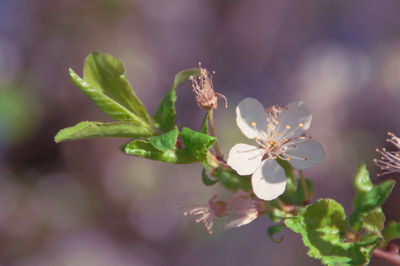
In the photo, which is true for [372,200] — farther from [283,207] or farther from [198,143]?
[198,143]

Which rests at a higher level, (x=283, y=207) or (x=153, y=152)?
(x=153, y=152)

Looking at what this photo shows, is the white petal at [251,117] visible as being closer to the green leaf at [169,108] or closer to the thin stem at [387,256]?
the green leaf at [169,108]

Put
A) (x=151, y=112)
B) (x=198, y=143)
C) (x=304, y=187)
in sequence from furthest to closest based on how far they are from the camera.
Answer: (x=151, y=112) → (x=304, y=187) → (x=198, y=143)

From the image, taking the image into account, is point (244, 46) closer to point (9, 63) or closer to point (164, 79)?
point (164, 79)

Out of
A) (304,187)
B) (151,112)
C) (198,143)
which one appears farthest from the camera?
(151,112)

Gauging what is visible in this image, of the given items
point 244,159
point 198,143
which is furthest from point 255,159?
point 198,143

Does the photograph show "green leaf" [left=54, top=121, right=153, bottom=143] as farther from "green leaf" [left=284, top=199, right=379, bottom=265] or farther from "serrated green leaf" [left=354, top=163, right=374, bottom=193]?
"serrated green leaf" [left=354, top=163, right=374, bottom=193]

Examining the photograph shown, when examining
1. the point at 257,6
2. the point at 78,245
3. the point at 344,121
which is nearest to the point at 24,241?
the point at 78,245

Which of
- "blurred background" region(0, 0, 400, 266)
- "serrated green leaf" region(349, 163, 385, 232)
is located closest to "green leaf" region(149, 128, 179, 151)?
"serrated green leaf" region(349, 163, 385, 232)
